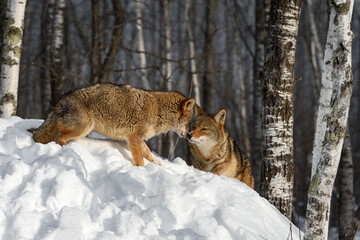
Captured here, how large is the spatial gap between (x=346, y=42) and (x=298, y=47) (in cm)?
2775

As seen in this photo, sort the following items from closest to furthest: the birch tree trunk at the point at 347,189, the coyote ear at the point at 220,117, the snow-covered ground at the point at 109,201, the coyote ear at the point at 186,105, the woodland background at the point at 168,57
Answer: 1. the snow-covered ground at the point at 109,201
2. the coyote ear at the point at 186,105
3. the coyote ear at the point at 220,117
4. the birch tree trunk at the point at 347,189
5. the woodland background at the point at 168,57

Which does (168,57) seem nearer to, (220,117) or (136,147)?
(220,117)

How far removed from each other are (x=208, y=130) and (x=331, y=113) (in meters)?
3.01

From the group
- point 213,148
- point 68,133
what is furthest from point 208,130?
point 68,133

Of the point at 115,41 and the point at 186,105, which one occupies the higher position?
the point at 115,41

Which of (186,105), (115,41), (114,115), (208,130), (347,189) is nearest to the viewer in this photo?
(114,115)

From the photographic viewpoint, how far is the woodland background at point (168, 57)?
11.0m

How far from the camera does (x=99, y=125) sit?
5.55 meters

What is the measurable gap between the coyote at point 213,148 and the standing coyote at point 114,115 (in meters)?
0.63

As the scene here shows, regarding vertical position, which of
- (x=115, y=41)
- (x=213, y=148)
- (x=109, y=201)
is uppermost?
(x=115, y=41)

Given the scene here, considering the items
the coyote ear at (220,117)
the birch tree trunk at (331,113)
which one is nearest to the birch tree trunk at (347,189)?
the coyote ear at (220,117)

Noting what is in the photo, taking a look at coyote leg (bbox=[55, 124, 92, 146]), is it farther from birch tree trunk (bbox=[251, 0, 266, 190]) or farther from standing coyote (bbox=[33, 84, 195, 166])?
birch tree trunk (bbox=[251, 0, 266, 190])

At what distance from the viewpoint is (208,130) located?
6.78m

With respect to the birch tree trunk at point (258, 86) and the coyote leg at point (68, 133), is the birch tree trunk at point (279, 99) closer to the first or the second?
the coyote leg at point (68, 133)
